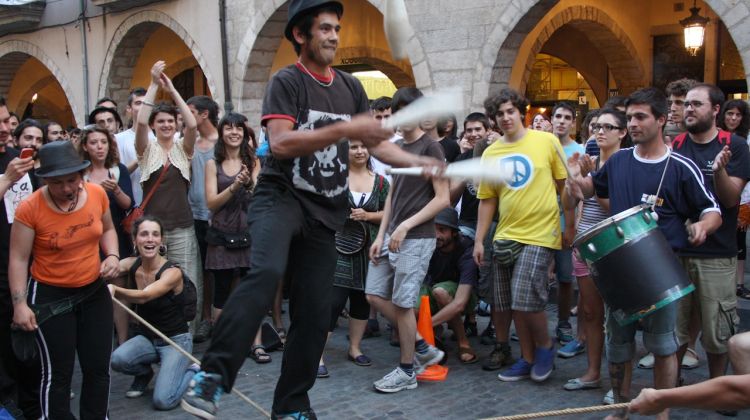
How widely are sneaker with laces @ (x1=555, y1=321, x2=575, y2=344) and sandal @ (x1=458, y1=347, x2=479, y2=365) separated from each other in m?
0.80

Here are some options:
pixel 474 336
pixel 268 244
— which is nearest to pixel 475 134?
pixel 474 336

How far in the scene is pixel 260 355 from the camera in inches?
243

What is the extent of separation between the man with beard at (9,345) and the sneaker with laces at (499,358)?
10.1 feet

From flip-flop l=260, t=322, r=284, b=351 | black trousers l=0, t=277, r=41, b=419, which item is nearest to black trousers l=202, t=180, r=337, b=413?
black trousers l=0, t=277, r=41, b=419

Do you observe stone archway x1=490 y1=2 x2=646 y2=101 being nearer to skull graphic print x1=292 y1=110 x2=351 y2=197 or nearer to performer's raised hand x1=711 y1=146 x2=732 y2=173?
performer's raised hand x1=711 y1=146 x2=732 y2=173

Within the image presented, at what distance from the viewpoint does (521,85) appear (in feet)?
38.8

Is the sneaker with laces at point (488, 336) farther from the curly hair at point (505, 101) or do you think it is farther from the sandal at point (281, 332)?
the curly hair at point (505, 101)

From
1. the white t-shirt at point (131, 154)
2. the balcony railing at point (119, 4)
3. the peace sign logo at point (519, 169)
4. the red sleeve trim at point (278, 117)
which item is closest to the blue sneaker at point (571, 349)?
the peace sign logo at point (519, 169)

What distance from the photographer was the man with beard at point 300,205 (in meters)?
3.25

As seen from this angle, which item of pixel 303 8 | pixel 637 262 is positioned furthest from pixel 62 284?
pixel 637 262

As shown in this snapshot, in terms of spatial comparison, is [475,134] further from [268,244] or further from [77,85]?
[77,85]

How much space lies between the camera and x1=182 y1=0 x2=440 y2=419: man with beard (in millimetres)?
3250

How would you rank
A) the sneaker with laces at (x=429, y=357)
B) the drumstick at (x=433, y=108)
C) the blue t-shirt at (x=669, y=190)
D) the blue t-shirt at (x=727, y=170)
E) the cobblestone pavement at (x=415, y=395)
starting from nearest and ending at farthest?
A: the drumstick at (x=433, y=108), the blue t-shirt at (x=669, y=190), the blue t-shirt at (x=727, y=170), the cobblestone pavement at (x=415, y=395), the sneaker with laces at (x=429, y=357)

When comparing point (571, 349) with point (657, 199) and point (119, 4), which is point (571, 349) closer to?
point (657, 199)
